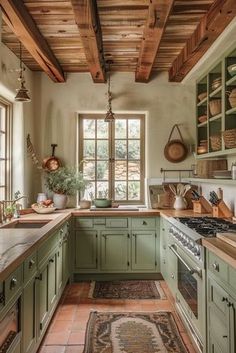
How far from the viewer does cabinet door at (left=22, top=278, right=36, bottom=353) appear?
203 cm

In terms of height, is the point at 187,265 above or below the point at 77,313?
above

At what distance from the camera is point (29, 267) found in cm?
216

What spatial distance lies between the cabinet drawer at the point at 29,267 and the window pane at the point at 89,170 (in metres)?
2.56

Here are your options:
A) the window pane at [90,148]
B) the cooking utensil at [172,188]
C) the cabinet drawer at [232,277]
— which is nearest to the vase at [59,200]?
the window pane at [90,148]

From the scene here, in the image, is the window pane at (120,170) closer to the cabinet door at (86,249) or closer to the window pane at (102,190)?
the window pane at (102,190)

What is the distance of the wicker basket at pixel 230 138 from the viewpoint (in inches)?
114

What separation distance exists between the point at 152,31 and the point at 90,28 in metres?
0.55

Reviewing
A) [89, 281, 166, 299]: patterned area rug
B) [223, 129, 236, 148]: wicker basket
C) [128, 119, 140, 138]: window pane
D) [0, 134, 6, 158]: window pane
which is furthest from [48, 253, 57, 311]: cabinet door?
[128, 119, 140, 138]: window pane

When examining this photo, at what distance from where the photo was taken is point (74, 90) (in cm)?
471

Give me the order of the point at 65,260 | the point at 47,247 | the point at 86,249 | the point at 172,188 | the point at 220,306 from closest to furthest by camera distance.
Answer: the point at 220,306, the point at 47,247, the point at 65,260, the point at 86,249, the point at 172,188

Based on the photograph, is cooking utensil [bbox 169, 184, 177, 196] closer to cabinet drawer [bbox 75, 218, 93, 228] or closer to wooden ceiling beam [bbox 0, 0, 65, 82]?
cabinet drawer [bbox 75, 218, 93, 228]

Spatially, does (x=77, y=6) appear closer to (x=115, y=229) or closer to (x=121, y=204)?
(x=115, y=229)

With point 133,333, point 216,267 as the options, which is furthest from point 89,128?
point 216,267

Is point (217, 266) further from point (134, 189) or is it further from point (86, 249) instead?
point (134, 189)
